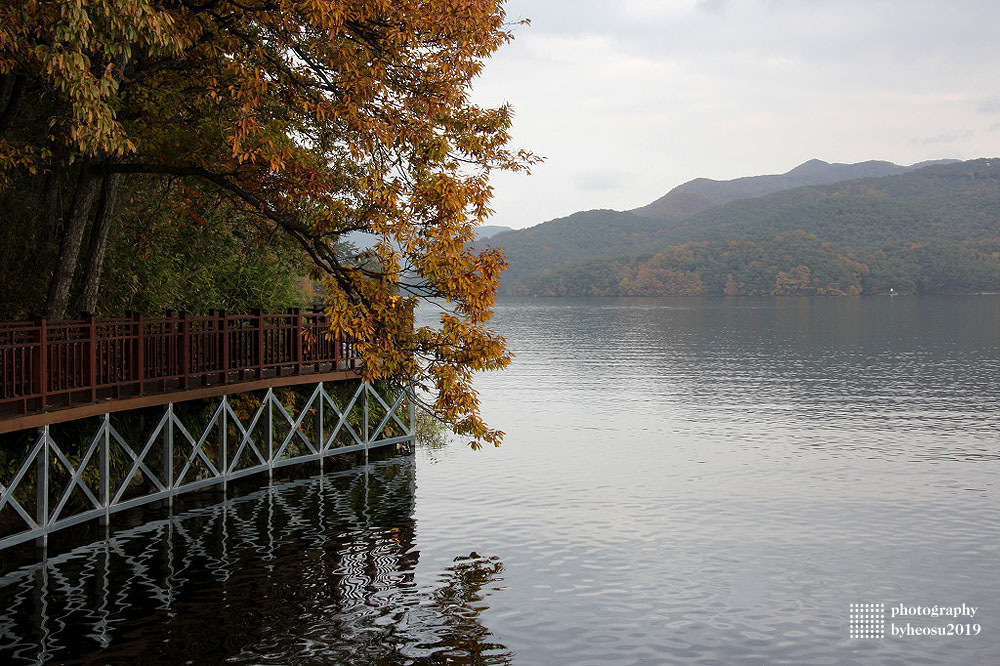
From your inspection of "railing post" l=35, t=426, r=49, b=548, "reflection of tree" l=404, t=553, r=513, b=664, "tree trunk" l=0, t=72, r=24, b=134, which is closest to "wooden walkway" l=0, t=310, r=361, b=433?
"railing post" l=35, t=426, r=49, b=548

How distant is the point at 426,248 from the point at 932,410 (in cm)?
3101

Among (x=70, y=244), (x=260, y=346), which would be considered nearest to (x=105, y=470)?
(x=70, y=244)

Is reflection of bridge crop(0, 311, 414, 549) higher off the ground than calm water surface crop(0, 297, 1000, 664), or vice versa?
reflection of bridge crop(0, 311, 414, 549)

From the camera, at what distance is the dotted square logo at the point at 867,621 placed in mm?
13656

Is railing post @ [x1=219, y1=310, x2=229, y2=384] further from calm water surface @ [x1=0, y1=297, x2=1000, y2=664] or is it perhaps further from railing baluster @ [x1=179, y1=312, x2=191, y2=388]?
calm water surface @ [x1=0, y1=297, x2=1000, y2=664]

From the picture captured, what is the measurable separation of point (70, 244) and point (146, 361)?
8.41 feet

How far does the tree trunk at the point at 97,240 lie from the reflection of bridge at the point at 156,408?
0.72 metres

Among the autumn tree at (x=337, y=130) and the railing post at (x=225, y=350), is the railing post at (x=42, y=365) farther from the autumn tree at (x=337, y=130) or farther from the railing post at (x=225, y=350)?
the railing post at (x=225, y=350)

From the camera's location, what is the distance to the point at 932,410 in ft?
130

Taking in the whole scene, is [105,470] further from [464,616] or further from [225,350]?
[464,616]

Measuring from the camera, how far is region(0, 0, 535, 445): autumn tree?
14805 mm

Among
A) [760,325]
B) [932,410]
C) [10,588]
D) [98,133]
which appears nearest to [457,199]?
[98,133]

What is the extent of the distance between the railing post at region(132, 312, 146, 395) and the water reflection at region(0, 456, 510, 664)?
276cm

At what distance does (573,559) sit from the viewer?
17094mm
